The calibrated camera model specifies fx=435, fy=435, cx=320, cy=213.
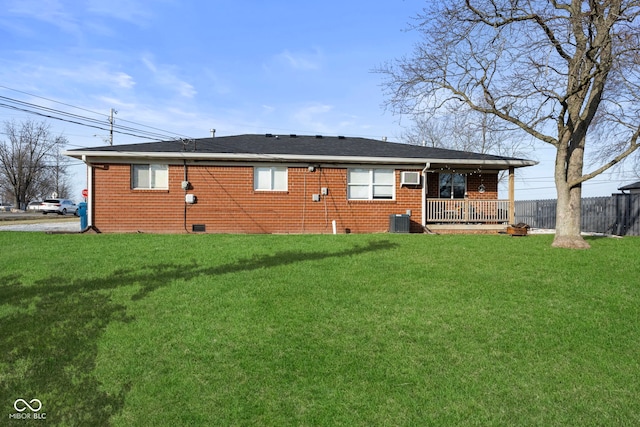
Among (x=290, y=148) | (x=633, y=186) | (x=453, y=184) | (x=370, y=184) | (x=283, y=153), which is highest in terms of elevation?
(x=290, y=148)

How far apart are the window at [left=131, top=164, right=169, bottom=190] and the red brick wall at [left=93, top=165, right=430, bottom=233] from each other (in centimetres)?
21

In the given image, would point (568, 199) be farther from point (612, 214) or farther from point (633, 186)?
point (633, 186)

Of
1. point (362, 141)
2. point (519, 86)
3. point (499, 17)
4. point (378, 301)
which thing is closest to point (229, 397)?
point (378, 301)

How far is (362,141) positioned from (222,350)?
15.9 m

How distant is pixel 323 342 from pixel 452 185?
14.3 m

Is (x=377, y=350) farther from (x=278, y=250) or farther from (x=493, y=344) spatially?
(x=278, y=250)

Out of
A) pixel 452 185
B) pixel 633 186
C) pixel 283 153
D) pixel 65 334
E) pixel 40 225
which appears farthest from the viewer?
pixel 633 186

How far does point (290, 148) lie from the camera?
1664cm

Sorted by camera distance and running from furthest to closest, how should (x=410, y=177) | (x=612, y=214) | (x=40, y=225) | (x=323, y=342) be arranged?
(x=40, y=225) < (x=612, y=214) < (x=410, y=177) < (x=323, y=342)

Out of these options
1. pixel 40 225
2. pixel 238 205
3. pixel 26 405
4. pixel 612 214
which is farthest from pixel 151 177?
pixel 612 214

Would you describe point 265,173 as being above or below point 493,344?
above

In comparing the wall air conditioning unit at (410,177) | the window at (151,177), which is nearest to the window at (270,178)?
the window at (151,177)

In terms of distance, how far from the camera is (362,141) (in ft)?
64.6

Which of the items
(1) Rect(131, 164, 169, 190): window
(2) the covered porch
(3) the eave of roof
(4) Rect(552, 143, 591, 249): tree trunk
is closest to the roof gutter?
(3) the eave of roof
